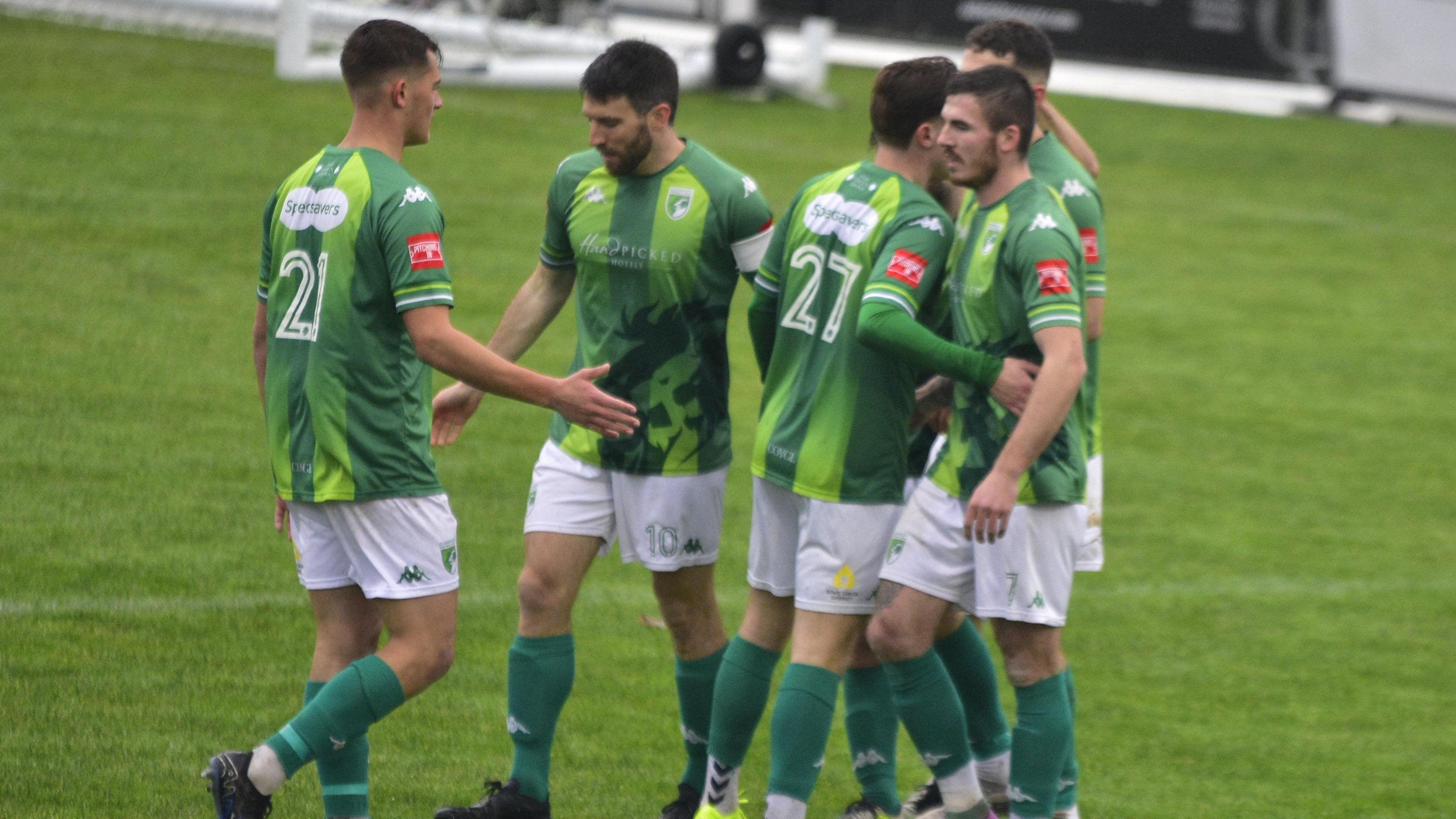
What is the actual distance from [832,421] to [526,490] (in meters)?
4.07

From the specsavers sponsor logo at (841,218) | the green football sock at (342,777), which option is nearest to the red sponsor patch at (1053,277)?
the specsavers sponsor logo at (841,218)

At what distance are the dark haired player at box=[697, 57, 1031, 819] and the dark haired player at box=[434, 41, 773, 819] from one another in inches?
11.5

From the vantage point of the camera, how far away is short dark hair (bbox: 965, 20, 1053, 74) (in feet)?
17.3

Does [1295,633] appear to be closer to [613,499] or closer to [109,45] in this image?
[613,499]

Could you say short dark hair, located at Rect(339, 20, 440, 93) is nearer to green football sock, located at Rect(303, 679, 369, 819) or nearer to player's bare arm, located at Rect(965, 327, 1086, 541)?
green football sock, located at Rect(303, 679, 369, 819)

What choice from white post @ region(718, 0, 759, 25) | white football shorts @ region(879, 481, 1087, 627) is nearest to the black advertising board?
white post @ region(718, 0, 759, 25)

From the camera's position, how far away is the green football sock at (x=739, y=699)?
4.62 metres

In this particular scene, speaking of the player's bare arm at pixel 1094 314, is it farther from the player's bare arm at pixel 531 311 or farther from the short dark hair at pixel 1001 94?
the player's bare arm at pixel 531 311

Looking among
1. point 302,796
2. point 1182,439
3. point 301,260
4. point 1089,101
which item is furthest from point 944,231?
point 1089,101

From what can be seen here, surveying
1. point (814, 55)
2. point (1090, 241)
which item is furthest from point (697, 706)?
point (814, 55)

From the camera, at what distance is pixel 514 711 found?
15.9 feet

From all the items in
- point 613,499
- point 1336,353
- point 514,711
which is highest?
point 613,499

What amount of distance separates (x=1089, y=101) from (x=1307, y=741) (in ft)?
A: 60.0

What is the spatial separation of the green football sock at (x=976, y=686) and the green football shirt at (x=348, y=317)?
5.59 ft
